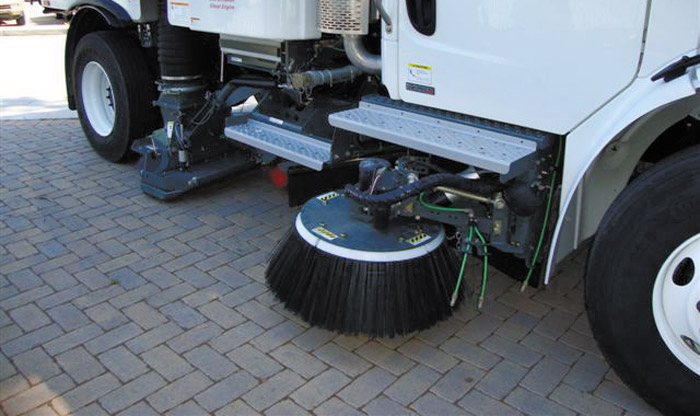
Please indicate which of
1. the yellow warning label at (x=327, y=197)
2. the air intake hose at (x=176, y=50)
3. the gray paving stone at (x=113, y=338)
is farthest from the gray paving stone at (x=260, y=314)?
the air intake hose at (x=176, y=50)

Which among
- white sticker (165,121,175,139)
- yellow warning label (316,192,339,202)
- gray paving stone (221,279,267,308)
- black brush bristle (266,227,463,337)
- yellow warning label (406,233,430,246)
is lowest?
gray paving stone (221,279,267,308)

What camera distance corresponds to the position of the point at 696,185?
2.21 metres

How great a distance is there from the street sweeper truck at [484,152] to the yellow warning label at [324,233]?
0.07 feet

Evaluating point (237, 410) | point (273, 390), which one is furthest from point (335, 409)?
point (237, 410)

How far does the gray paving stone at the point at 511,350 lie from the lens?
2977 millimetres

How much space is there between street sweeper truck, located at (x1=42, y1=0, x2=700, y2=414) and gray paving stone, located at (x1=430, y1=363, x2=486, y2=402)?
0.83 feet

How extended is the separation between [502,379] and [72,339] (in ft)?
6.63

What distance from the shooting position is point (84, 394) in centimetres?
275

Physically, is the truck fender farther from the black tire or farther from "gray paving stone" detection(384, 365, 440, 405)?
the black tire

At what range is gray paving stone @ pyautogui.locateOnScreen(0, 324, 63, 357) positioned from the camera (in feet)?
9.98

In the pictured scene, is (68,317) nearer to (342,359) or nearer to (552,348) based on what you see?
(342,359)

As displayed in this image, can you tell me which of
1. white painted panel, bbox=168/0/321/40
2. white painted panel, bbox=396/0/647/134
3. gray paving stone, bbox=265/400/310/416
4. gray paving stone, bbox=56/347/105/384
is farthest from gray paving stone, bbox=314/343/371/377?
white painted panel, bbox=168/0/321/40

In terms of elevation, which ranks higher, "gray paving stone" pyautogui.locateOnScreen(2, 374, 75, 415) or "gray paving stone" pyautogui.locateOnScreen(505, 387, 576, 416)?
"gray paving stone" pyautogui.locateOnScreen(2, 374, 75, 415)

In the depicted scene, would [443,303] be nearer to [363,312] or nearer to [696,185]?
[363,312]
